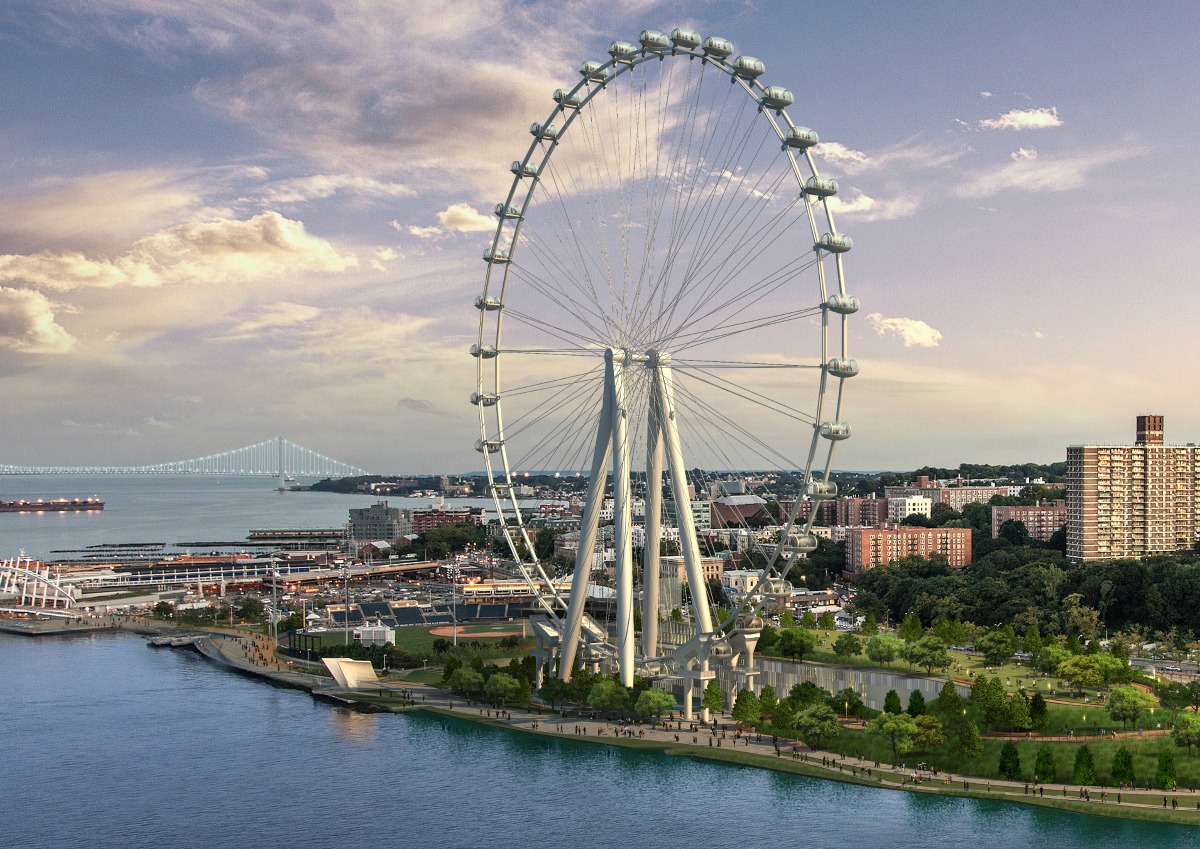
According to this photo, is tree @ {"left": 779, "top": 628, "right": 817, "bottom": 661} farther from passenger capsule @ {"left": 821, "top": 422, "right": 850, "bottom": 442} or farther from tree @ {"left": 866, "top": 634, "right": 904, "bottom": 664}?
passenger capsule @ {"left": 821, "top": 422, "right": 850, "bottom": 442}

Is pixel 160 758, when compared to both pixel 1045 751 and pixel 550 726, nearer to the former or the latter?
pixel 550 726

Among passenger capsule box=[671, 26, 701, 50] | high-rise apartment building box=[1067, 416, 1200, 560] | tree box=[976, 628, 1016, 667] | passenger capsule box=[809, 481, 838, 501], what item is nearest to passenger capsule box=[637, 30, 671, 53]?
passenger capsule box=[671, 26, 701, 50]

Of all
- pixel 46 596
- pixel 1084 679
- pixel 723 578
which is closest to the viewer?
pixel 1084 679

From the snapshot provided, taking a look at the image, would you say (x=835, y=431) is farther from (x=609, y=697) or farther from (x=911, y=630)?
(x=911, y=630)

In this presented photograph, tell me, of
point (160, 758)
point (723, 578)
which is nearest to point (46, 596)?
point (723, 578)

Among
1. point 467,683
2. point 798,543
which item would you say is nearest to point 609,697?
point 467,683
